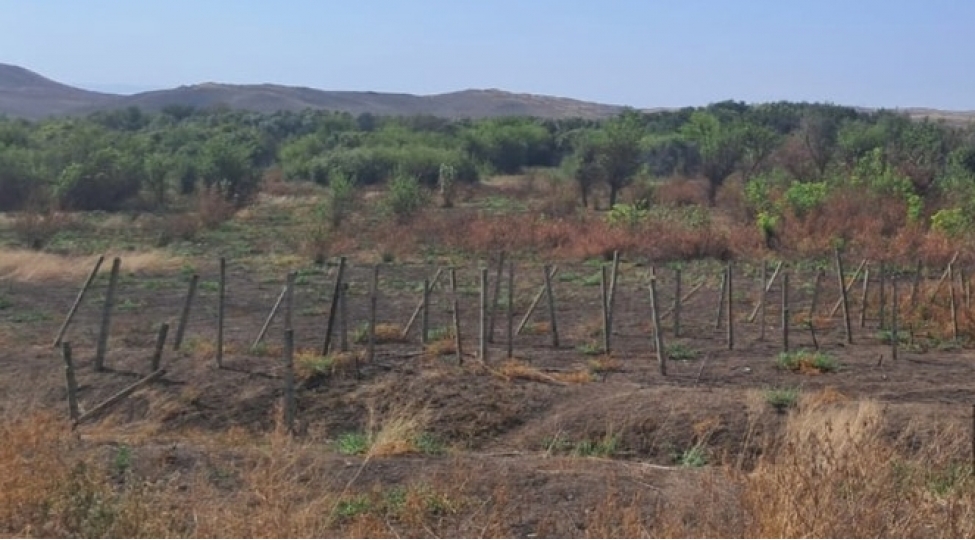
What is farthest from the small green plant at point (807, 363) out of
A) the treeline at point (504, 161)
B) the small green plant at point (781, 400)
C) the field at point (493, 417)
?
the treeline at point (504, 161)

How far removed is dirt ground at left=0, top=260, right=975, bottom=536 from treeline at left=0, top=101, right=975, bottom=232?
13074mm

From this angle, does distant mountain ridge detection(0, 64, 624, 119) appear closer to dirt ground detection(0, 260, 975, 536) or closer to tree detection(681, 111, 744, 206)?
tree detection(681, 111, 744, 206)

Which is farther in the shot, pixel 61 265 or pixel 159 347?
pixel 61 265

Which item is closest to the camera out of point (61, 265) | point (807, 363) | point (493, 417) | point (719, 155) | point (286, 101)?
point (493, 417)

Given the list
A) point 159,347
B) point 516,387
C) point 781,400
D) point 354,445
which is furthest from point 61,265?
point 781,400

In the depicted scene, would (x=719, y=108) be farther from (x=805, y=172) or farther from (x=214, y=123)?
(x=805, y=172)

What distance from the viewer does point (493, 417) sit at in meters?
11.3

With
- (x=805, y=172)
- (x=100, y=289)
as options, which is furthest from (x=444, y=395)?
(x=805, y=172)

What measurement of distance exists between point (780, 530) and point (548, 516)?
179 centimetres

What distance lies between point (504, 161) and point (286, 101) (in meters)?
78.0

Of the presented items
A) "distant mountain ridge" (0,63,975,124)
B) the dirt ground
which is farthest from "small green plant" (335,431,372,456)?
"distant mountain ridge" (0,63,975,124)

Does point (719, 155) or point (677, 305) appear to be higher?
point (719, 155)

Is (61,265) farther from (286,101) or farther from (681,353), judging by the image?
(286,101)

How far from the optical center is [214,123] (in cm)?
8288
